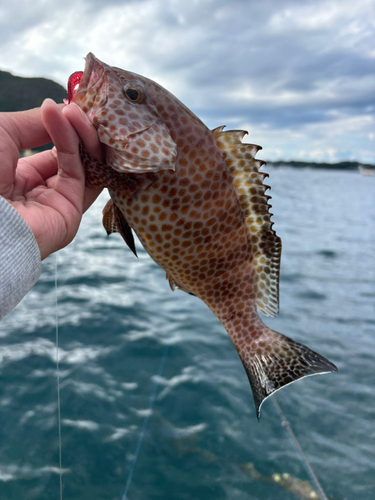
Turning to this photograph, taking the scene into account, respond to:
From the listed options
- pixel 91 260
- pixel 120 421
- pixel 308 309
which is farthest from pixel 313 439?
pixel 91 260

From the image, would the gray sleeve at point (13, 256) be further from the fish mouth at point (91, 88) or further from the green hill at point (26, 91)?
the green hill at point (26, 91)

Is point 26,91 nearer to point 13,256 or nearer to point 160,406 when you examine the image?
point 160,406

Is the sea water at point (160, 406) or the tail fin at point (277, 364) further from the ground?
the tail fin at point (277, 364)

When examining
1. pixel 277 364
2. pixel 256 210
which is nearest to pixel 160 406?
pixel 277 364

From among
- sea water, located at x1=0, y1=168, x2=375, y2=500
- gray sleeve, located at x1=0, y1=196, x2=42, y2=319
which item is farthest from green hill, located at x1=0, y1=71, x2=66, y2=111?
sea water, located at x1=0, y1=168, x2=375, y2=500

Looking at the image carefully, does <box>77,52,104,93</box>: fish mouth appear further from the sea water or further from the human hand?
the sea water

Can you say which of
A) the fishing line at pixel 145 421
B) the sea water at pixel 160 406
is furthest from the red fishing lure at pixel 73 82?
the fishing line at pixel 145 421
